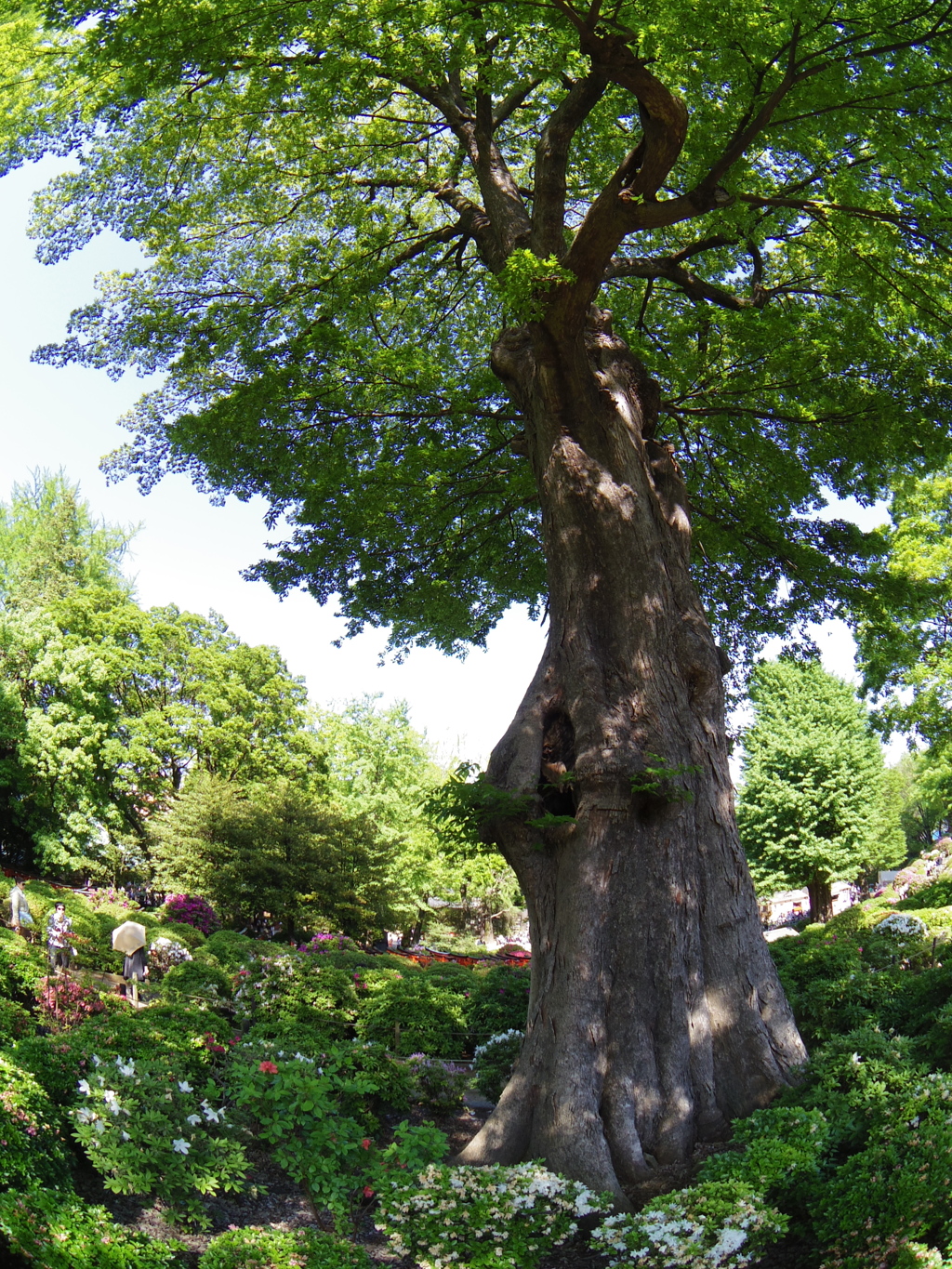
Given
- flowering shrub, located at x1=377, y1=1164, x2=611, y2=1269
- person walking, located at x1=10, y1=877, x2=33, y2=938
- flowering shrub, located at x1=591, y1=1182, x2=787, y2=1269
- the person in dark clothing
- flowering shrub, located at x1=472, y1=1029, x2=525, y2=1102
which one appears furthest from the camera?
person walking, located at x1=10, y1=877, x2=33, y2=938

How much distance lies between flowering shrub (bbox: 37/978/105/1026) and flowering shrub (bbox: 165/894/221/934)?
8711 mm

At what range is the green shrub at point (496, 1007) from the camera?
1034 cm

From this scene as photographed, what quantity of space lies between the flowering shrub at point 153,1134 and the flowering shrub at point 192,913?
12847 mm

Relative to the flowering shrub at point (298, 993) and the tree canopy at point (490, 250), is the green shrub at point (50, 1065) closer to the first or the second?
the flowering shrub at point (298, 993)

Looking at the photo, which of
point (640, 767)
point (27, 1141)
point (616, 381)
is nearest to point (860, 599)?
point (616, 381)

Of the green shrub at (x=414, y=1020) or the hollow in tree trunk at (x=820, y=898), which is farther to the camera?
the hollow in tree trunk at (x=820, y=898)

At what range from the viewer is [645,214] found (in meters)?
7.77

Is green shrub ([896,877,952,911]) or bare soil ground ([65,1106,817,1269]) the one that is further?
green shrub ([896,877,952,911])

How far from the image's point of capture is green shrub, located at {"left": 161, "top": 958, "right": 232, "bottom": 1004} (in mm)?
9852

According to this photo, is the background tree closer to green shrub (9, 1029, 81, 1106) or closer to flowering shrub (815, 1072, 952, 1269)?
flowering shrub (815, 1072, 952, 1269)

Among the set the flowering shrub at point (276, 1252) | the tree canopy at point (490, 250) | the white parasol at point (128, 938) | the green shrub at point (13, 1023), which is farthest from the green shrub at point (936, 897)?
the green shrub at point (13, 1023)

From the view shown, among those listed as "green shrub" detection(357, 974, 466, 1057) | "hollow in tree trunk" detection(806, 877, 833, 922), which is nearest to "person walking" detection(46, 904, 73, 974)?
"green shrub" detection(357, 974, 466, 1057)

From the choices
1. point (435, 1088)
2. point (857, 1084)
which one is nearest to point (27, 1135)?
point (857, 1084)

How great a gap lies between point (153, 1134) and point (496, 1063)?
4.37 meters
